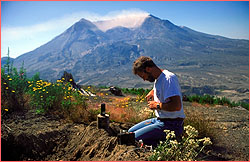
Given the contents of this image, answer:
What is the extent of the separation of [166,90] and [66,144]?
2.12 metres

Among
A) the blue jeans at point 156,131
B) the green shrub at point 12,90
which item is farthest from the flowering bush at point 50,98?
the blue jeans at point 156,131

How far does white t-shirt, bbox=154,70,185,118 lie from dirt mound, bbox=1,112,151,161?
720 millimetres

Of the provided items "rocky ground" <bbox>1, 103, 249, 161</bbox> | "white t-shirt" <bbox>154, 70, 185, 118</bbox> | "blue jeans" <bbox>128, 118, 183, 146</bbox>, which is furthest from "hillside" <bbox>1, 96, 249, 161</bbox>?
"white t-shirt" <bbox>154, 70, 185, 118</bbox>

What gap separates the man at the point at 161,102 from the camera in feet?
8.52

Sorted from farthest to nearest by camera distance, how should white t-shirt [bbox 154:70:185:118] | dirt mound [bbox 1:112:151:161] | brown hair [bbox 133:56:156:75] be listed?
dirt mound [bbox 1:112:151:161] → brown hair [bbox 133:56:156:75] → white t-shirt [bbox 154:70:185:118]

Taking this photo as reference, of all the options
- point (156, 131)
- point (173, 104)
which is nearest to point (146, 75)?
point (173, 104)

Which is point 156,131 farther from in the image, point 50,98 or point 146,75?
point 50,98

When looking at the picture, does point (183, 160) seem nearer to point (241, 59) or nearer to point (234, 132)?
point (234, 132)

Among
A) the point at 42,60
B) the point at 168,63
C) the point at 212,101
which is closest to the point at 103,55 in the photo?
the point at 42,60

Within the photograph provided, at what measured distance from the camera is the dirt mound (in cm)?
326

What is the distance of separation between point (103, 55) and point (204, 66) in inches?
3552

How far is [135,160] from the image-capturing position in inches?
99.9

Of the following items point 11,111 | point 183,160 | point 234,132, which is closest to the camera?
point 183,160

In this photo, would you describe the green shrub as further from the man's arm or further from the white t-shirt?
the man's arm
